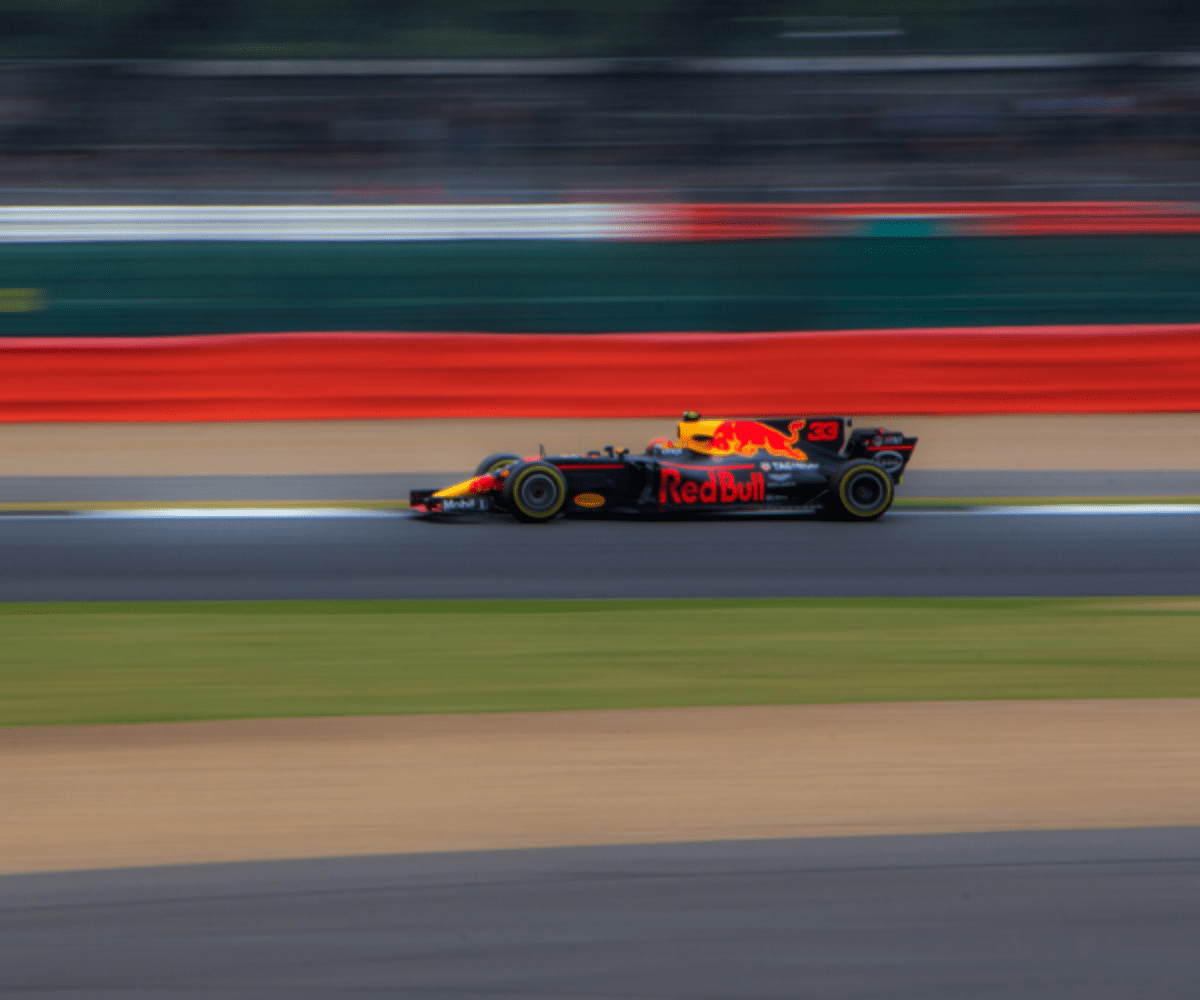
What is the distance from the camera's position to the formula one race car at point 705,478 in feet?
33.0

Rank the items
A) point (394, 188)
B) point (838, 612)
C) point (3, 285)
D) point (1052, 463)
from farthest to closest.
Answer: point (394, 188) < point (3, 285) < point (1052, 463) < point (838, 612)

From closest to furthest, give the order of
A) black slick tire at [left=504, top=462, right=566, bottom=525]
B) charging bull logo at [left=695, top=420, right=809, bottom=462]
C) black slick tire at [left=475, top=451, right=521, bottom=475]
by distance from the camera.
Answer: black slick tire at [left=504, top=462, right=566, bottom=525] → charging bull logo at [left=695, top=420, right=809, bottom=462] → black slick tire at [left=475, top=451, right=521, bottom=475]

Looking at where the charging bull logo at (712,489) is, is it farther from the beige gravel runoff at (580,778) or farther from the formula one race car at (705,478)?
the beige gravel runoff at (580,778)

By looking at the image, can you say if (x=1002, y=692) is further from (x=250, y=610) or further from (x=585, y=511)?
(x=585, y=511)

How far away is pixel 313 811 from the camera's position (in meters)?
4.02

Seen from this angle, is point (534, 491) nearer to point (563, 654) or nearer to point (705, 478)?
point (705, 478)

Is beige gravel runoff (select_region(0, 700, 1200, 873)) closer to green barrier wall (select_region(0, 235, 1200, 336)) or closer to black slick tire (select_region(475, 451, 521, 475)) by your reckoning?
black slick tire (select_region(475, 451, 521, 475))

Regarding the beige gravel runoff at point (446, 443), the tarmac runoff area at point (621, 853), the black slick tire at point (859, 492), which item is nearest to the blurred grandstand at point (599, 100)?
the beige gravel runoff at point (446, 443)

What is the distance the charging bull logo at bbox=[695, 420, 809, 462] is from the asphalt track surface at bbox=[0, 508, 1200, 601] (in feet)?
1.62

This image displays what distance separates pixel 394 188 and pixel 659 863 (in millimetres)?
14742

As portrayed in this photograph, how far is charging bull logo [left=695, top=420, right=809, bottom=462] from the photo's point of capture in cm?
1037

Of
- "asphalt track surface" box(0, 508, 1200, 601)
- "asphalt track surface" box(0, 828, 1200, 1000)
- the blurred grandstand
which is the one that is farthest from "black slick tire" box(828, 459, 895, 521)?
the blurred grandstand

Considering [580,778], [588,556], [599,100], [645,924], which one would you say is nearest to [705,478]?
[588,556]

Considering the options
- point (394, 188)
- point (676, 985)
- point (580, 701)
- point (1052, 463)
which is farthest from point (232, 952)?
point (394, 188)
